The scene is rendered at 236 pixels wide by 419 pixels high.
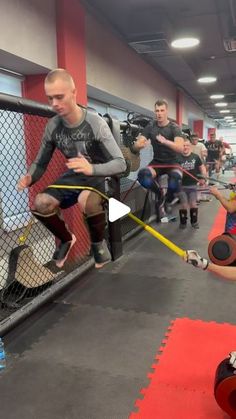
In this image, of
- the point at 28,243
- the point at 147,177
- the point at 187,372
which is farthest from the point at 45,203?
the point at 147,177

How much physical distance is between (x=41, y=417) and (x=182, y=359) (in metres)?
1.00

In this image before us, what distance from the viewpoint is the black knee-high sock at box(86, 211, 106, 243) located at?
1.50 metres

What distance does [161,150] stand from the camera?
4.31 m

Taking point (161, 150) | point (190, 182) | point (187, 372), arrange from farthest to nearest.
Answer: point (190, 182)
point (161, 150)
point (187, 372)

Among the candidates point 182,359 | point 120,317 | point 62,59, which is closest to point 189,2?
point 62,59

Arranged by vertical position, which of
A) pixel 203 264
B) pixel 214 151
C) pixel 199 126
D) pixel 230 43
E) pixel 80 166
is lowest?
pixel 203 264

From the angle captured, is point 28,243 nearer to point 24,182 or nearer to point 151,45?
point 24,182

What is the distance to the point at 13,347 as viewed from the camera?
2693mm

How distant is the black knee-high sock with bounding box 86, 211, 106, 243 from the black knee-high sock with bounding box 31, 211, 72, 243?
0.47 ft

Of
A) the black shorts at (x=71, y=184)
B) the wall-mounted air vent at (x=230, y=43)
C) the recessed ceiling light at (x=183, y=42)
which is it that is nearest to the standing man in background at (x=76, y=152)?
the black shorts at (x=71, y=184)

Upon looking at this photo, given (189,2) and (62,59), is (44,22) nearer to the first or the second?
(62,59)

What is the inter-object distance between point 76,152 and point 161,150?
9.64 feet

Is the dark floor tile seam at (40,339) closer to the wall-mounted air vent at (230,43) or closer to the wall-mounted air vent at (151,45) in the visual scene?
the wall-mounted air vent at (151,45)

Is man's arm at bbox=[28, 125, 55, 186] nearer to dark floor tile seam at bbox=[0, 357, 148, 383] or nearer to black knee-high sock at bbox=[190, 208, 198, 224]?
dark floor tile seam at bbox=[0, 357, 148, 383]
